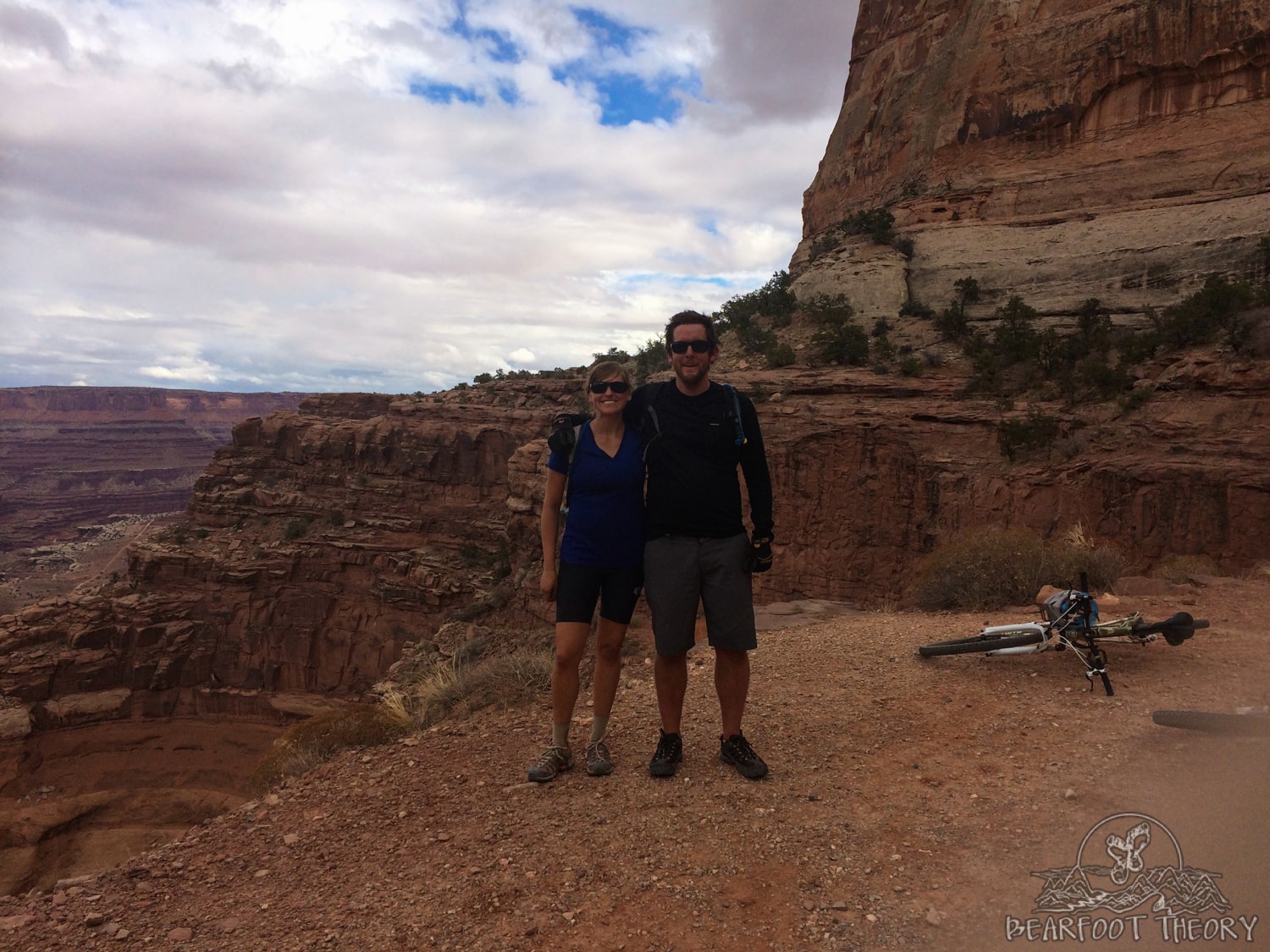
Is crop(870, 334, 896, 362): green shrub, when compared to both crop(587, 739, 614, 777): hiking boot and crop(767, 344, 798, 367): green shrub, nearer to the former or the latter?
crop(767, 344, 798, 367): green shrub

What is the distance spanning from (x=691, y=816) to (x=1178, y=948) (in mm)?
1762

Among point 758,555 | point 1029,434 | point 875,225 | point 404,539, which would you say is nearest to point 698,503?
point 758,555

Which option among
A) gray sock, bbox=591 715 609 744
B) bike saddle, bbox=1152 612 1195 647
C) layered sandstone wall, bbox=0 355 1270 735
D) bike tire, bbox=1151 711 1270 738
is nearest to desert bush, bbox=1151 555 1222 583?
layered sandstone wall, bbox=0 355 1270 735

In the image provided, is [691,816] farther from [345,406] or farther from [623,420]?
[345,406]

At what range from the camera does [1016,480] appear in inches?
483

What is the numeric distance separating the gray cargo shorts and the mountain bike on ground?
2.37 meters

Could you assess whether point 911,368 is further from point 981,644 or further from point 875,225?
point 981,644

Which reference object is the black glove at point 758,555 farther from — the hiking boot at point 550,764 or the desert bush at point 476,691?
the desert bush at point 476,691

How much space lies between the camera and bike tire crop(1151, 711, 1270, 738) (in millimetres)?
3299

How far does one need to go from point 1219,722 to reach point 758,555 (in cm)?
229

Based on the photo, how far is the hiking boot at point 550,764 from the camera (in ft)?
Answer: 12.2

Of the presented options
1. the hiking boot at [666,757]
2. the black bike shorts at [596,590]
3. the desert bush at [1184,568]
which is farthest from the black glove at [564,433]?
the desert bush at [1184,568]

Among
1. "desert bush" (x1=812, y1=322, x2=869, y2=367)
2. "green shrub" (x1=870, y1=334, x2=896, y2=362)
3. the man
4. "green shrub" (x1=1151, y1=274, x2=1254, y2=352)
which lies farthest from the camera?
"desert bush" (x1=812, y1=322, x2=869, y2=367)

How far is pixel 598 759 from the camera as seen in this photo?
3738 millimetres
